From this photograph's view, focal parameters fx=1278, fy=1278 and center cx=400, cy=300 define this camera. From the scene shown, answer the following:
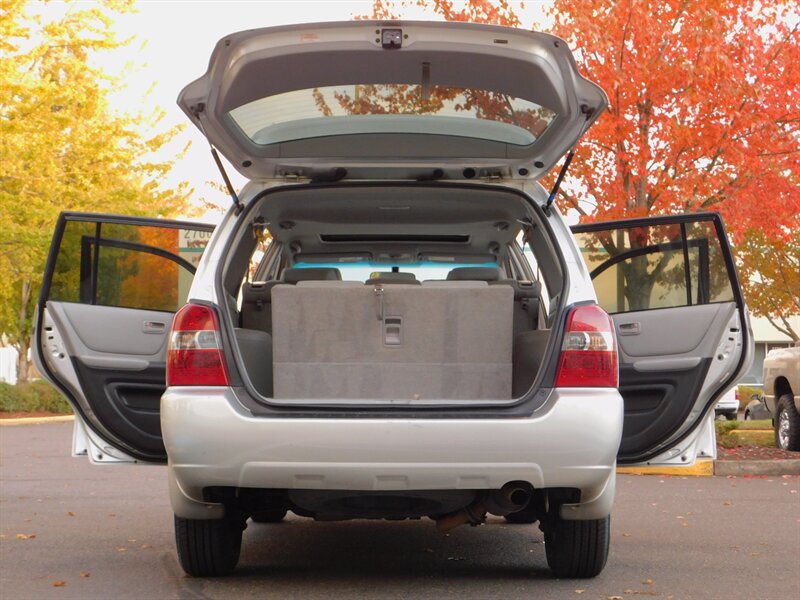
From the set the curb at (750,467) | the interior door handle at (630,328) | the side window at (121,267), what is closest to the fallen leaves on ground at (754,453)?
the curb at (750,467)

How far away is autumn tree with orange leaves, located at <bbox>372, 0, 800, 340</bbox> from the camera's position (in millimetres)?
13844

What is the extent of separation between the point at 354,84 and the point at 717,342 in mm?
2195

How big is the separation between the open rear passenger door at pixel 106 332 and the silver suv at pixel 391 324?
0.01 meters

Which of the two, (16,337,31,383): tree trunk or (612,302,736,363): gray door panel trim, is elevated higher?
(16,337,31,383): tree trunk

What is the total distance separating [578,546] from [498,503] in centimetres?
51

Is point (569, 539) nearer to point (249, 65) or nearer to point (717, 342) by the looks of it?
point (717, 342)

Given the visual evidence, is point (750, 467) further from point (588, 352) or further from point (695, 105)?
point (588, 352)

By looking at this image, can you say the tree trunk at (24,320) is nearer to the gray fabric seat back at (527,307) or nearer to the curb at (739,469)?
the curb at (739,469)

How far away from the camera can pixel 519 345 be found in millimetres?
6438

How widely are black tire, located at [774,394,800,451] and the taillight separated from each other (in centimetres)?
1058

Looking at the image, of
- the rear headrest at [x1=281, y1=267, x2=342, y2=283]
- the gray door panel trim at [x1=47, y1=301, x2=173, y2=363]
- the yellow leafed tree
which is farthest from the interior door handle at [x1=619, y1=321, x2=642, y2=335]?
the yellow leafed tree

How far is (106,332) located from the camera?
649 cm

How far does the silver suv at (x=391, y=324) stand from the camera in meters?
5.29

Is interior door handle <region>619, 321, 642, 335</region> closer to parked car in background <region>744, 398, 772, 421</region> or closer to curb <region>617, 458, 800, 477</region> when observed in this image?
curb <region>617, 458, 800, 477</region>
